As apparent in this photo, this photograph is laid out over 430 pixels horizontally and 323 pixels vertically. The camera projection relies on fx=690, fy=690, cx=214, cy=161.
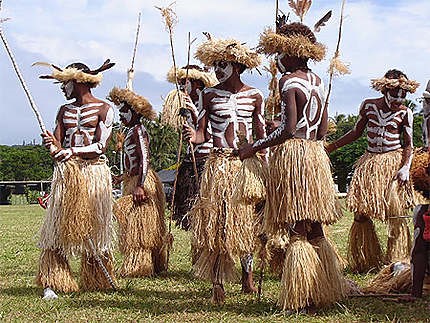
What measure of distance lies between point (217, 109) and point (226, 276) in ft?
4.09

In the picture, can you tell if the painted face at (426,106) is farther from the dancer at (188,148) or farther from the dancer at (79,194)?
the dancer at (79,194)

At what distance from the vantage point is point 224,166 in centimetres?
495

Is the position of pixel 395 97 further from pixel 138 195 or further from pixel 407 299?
pixel 138 195

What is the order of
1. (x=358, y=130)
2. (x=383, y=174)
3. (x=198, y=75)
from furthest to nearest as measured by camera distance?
(x=198, y=75) → (x=358, y=130) → (x=383, y=174)

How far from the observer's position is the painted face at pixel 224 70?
5242 mm

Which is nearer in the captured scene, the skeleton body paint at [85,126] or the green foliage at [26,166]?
the skeleton body paint at [85,126]

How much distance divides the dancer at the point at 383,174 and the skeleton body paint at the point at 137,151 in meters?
1.80

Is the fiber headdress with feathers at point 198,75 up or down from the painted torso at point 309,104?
up

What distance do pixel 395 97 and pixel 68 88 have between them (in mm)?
2934

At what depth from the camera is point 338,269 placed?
453cm

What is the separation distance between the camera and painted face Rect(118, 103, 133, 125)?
6.69 meters

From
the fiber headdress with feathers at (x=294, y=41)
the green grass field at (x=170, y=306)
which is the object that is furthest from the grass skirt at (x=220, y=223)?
the fiber headdress with feathers at (x=294, y=41)

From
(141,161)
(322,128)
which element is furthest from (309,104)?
(141,161)

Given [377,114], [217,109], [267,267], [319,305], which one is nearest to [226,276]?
[319,305]
